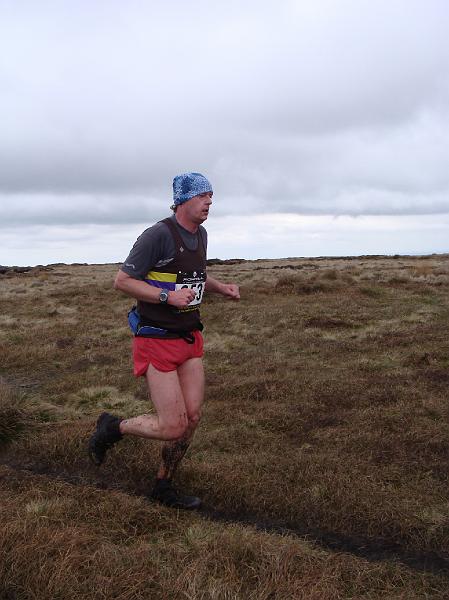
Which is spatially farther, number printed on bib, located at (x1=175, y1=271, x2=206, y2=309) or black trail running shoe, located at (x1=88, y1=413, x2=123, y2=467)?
black trail running shoe, located at (x1=88, y1=413, x2=123, y2=467)

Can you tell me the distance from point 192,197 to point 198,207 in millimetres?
92

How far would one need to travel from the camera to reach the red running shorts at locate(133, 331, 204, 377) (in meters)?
4.32

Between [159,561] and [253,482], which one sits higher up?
[159,561]

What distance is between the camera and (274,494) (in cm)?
459

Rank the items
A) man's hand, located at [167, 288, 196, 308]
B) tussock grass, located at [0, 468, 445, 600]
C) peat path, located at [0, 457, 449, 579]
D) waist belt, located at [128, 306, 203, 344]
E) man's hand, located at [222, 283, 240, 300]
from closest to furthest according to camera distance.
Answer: tussock grass, located at [0, 468, 445, 600] < peat path, located at [0, 457, 449, 579] < man's hand, located at [167, 288, 196, 308] < waist belt, located at [128, 306, 203, 344] < man's hand, located at [222, 283, 240, 300]

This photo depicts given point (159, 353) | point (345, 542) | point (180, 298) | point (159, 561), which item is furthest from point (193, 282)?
point (345, 542)

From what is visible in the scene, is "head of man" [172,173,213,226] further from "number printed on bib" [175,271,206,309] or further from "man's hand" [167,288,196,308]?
"man's hand" [167,288,196,308]

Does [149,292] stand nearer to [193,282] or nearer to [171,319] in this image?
[171,319]

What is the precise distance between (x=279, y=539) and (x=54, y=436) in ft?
9.77

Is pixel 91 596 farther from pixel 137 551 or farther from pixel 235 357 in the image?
pixel 235 357

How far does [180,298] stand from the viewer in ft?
13.6

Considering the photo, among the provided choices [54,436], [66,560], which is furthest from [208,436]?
[66,560]

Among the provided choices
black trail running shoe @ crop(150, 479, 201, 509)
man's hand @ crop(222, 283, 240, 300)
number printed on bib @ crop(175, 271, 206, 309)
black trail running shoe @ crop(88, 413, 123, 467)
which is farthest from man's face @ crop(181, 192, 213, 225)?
black trail running shoe @ crop(150, 479, 201, 509)

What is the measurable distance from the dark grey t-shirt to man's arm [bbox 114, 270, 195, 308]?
6 cm
